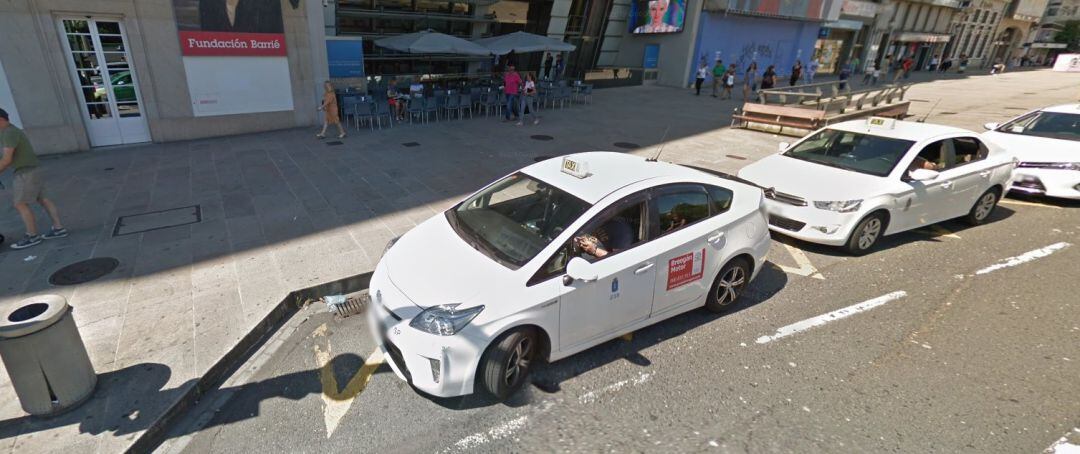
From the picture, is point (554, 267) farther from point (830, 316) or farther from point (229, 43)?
point (229, 43)

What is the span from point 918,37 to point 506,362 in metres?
54.4

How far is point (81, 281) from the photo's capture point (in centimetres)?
523

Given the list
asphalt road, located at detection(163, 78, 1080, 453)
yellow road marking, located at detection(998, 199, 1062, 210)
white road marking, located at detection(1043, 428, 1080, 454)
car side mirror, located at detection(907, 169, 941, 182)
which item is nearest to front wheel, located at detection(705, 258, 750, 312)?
asphalt road, located at detection(163, 78, 1080, 453)

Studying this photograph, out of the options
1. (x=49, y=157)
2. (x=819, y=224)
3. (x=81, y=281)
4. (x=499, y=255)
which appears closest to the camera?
(x=499, y=255)

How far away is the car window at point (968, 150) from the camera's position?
6902mm

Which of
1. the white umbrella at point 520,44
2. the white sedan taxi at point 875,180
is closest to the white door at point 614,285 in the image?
the white sedan taxi at point 875,180

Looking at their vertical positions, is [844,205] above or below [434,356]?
above

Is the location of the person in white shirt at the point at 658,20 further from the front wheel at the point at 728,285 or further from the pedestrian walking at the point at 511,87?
the front wheel at the point at 728,285

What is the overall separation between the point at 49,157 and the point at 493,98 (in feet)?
34.0

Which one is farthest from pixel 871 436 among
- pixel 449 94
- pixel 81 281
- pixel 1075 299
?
pixel 449 94

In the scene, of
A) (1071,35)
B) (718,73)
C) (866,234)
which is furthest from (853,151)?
(1071,35)

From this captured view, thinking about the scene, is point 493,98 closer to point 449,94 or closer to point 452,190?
point 449,94

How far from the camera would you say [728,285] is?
483cm

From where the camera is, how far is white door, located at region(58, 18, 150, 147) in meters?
10.0
